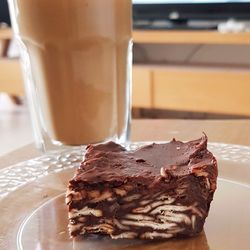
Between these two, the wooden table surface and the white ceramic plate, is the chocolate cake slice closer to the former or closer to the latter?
the white ceramic plate

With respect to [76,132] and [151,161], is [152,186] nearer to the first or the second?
[151,161]

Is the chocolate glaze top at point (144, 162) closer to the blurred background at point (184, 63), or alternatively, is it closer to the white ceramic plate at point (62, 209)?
the white ceramic plate at point (62, 209)

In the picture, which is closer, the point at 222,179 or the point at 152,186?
the point at 152,186

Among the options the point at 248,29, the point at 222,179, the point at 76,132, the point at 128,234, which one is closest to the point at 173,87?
the point at 248,29

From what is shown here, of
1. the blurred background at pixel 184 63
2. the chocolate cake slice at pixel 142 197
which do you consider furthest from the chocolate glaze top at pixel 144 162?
the blurred background at pixel 184 63

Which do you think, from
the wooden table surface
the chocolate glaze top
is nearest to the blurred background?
the wooden table surface

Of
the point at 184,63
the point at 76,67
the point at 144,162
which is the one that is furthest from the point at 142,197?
the point at 184,63
